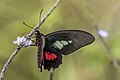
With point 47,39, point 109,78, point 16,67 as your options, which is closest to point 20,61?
point 16,67

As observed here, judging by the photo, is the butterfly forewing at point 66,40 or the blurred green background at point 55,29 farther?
the blurred green background at point 55,29

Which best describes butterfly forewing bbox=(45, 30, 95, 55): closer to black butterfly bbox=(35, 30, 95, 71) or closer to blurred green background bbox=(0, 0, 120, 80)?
black butterfly bbox=(35, 30, 95, 71)

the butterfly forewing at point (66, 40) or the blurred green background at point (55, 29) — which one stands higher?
the blurred green background at point (55, 29)

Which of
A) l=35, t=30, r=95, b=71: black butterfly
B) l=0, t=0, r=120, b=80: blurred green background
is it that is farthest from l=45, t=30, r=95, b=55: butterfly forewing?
l=0, t=0, r=120, b=80: blurred green background

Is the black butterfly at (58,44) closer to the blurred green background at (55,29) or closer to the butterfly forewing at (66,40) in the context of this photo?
the butterfly forewing at (66,40)

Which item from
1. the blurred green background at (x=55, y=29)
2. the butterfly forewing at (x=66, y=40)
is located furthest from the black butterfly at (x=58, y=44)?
the blurred green background at (x=55, y=29)

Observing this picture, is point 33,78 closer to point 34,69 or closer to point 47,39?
point 34,69
